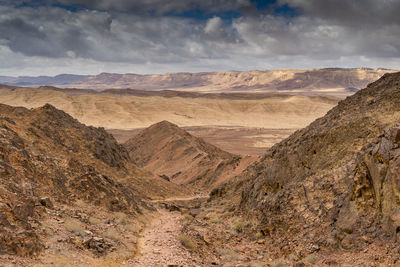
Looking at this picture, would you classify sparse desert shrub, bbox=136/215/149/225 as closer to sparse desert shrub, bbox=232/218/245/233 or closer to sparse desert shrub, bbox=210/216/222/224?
sparse desert shrub, bbox=210/216/222/224

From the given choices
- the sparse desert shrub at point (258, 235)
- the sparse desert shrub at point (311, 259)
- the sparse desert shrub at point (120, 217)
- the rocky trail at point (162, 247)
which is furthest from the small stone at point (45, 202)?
the sparse desert shrub at point (311, 259)

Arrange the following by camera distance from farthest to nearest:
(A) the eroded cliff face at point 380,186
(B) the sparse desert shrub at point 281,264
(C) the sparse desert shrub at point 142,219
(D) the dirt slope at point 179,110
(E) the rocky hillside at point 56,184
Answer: (D) the dirt slope at point 179,110, (C) the sparse desert shrub at point 142,219, (B) the sparse desert shrub at point 281,264, (E) the rocky hillside at point 56,184, (A) the eroded cliff face at point 380,186

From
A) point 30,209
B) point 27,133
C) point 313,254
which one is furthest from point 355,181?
point 27,133

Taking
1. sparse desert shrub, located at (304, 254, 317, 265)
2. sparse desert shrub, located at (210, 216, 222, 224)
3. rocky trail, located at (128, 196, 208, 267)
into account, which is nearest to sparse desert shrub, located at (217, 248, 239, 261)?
rocky trail, located at (128, 196, 208, 267)

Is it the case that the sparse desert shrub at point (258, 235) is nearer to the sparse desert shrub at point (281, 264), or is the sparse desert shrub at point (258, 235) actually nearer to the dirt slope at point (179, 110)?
the sparse desert shrub at point (281, 264)

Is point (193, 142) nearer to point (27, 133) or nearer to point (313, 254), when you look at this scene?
point (27, 133)
